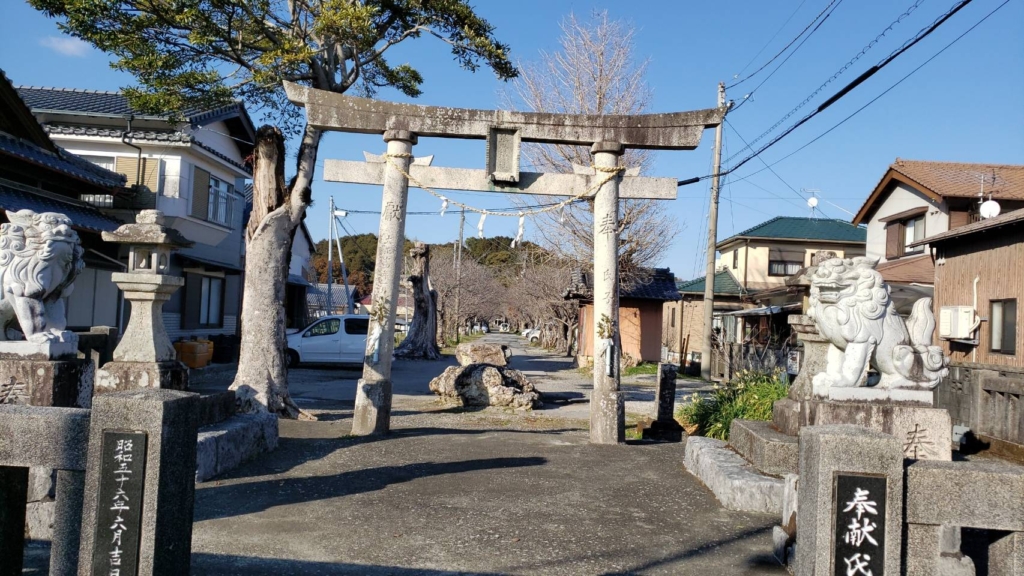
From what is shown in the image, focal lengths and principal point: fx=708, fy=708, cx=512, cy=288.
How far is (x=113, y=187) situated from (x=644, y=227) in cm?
1533

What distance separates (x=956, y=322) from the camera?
1391 cm

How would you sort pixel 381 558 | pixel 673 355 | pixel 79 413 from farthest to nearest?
pixel 673 355
pixel 381 558
pixel 79 413

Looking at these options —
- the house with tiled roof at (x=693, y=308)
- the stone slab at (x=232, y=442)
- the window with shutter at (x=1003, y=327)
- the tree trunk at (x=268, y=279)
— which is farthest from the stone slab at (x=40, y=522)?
the house with tiled roof at (x=693, y=308)

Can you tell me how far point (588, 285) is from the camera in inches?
982

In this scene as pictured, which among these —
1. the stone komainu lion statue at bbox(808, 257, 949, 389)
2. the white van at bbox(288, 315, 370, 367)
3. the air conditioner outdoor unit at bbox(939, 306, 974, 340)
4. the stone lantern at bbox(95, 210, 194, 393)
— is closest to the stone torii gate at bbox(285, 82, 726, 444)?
the stone lantern at bbox(95, 210, 194, 393)

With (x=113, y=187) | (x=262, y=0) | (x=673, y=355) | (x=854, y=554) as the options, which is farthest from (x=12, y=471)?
(x=673, y=355)

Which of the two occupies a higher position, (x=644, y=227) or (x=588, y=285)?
(x=644, y=227)

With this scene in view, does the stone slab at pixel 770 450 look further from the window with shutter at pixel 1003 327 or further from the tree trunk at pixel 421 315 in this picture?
the tree trunk at pixel 421 315

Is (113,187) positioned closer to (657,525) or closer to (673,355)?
(657,525)

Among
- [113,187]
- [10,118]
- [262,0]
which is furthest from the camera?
[113,187]

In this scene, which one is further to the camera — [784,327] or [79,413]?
[784,327]

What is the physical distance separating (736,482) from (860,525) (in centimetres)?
315

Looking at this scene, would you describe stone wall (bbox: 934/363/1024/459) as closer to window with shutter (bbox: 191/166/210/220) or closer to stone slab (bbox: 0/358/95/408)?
stone slab (bbox: 0/358/95/408)

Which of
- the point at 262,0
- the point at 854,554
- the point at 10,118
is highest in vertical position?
the point at 262,0
